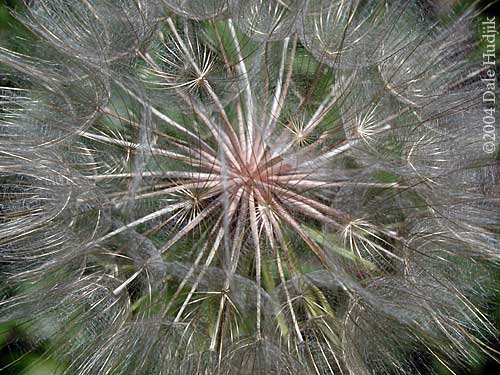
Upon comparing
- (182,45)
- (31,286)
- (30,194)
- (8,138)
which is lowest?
(31,286)

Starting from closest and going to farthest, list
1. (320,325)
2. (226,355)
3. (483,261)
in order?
(226,355)
(320,325)
(483,261)

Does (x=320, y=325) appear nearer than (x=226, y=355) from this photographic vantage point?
No

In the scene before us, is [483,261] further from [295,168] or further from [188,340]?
[188,340]

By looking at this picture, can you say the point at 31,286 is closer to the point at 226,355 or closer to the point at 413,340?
the point at 226,355

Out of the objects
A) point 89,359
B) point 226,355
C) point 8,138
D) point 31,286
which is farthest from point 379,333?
point 8,138

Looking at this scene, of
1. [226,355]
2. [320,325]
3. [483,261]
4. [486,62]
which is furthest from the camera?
[486,62]

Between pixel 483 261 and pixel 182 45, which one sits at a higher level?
pixel 182 45

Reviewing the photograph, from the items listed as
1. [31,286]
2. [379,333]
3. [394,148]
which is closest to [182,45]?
[394,148]
